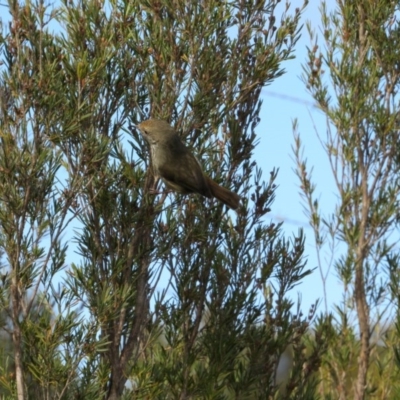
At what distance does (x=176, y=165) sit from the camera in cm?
638

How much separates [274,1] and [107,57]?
5.15ft

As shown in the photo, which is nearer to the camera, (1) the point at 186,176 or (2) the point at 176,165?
(2) the point at 176,165

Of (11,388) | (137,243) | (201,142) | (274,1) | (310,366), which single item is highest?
(274,1)

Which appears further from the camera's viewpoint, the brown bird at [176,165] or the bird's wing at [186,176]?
the bird's wing at [186,176]

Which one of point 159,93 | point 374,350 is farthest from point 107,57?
→ point 374,350

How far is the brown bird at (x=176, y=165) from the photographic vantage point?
20.3 feet

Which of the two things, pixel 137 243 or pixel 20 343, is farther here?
pixel 137 243

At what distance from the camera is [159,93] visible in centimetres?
642

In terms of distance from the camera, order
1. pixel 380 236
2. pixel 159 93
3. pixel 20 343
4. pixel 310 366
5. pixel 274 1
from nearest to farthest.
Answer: pixel 20 343
pixel 159 93
pixel 274 1
pixel 310 366
pixel 380 236

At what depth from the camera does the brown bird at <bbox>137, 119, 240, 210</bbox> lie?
6191 mm

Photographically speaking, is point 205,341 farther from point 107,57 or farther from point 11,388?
point 107,57

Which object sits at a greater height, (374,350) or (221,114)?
(221,114)

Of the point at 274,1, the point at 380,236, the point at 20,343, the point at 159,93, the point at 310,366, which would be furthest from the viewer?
the point at 380,236

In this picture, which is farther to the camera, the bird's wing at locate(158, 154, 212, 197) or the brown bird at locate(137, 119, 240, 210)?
the bird's wing at locate(158, 154, 212, 197)
